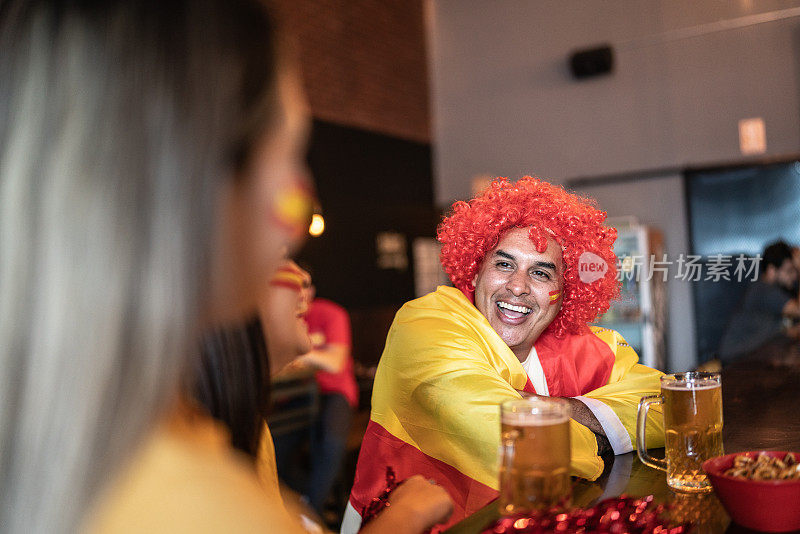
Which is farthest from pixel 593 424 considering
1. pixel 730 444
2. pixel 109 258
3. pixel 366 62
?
pixel 366 62

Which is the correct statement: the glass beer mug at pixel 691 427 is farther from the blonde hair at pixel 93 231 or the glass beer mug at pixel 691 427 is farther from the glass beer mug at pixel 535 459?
the blonde hair at pixel 93 231

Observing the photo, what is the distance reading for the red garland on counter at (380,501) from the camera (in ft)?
4.27

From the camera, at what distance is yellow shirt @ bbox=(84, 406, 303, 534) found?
564 millimetres

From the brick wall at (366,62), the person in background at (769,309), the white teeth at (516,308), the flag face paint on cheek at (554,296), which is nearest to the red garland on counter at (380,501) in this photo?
the white teeth at (516,308)

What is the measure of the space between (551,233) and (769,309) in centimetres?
246

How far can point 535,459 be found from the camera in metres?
0.93

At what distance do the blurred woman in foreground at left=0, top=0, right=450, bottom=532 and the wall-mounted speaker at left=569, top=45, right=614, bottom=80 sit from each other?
5354mm

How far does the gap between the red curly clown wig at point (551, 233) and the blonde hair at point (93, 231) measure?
54.7 inches

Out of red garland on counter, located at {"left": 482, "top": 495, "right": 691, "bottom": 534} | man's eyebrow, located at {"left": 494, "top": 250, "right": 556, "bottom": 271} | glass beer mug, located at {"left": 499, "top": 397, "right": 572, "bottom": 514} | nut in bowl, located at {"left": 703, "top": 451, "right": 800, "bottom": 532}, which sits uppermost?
man's eyebrow, located at {"left": 494, "top": 250, "right": 556, "bottom": 271}

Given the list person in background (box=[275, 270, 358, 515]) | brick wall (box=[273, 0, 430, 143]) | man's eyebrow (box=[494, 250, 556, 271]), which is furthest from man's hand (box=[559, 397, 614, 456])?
brick wall (box=[273, 0, 430, 143])

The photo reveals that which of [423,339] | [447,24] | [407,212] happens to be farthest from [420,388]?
[447,24]

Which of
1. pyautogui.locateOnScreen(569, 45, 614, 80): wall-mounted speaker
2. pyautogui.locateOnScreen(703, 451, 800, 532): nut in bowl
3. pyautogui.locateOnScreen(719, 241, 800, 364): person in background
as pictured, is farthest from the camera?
pyautogui.locateOnScreen(569, 45, 614, 80): wall-mounted speaker

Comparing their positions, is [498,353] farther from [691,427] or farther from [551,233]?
[691,427]

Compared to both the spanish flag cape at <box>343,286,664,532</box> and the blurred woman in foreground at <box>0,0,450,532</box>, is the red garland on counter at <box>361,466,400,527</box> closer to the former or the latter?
the spanish flag cape at <box>343,286,664,532</box>
